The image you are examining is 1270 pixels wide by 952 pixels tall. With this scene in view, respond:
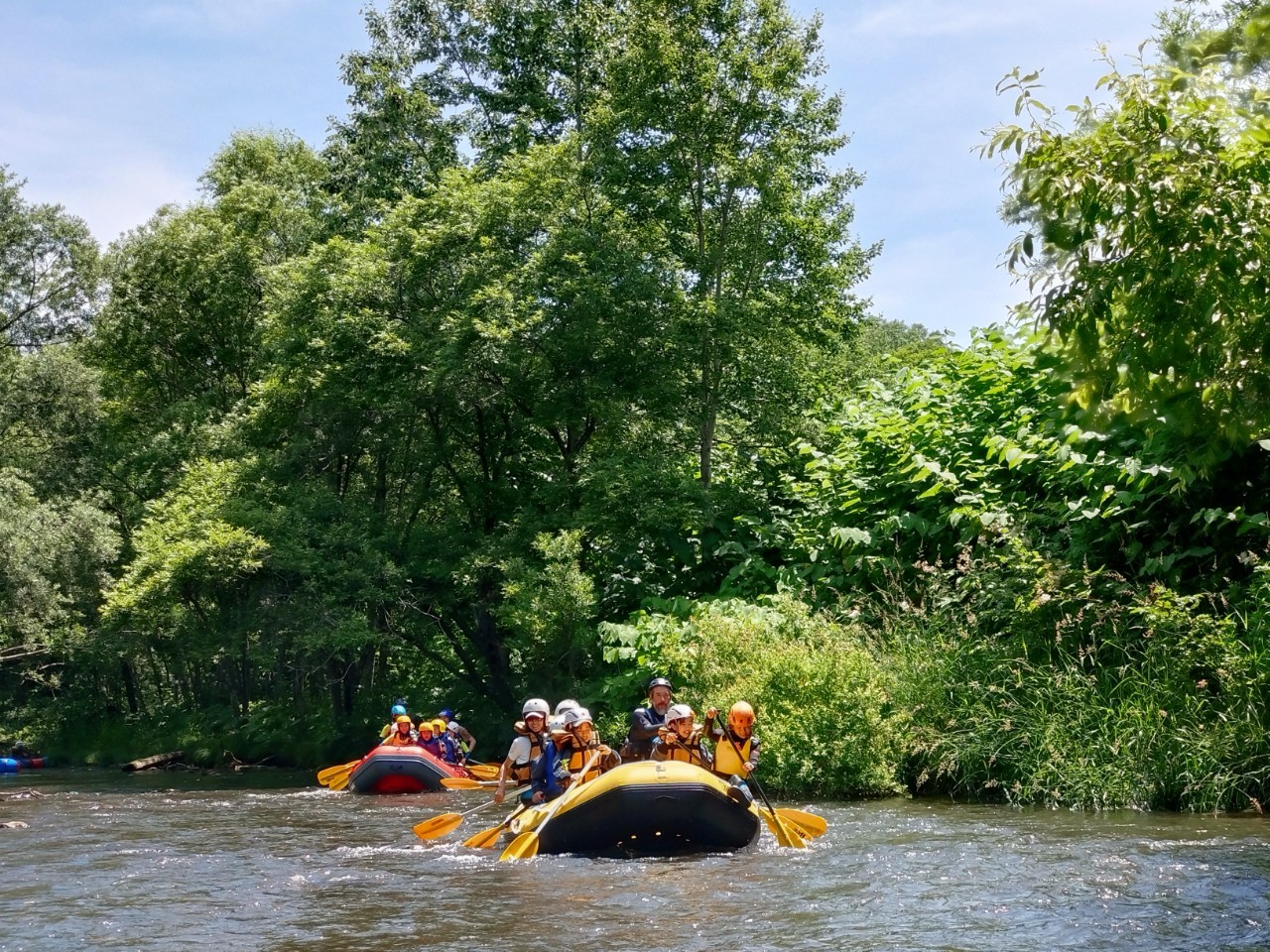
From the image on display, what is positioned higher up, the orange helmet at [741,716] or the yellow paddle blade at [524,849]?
the orange helmet at [741,716]

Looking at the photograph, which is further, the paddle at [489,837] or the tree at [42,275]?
the tree at [42,275]

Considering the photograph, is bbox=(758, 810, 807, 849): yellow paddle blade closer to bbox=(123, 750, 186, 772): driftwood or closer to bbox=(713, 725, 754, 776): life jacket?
bbox=(713, 725, 754, 776): life jacket

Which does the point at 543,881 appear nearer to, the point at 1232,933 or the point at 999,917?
the point at 999,917

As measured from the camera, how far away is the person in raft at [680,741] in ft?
36.1

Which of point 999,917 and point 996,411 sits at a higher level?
point 996,411

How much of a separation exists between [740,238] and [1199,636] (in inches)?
481

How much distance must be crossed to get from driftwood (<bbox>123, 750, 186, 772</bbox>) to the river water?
703 inches

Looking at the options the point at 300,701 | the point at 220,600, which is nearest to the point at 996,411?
the point at 220,600

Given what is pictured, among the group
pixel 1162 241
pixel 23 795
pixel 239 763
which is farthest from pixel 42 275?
pixel 1162 241

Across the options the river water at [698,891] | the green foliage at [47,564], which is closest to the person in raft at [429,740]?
the river water at [698,891]

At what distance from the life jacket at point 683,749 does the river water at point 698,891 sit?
90 cm

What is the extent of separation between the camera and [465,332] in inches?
877

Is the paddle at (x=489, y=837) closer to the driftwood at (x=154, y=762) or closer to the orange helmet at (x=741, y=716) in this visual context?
the orange helmet at (x=741, y=716)

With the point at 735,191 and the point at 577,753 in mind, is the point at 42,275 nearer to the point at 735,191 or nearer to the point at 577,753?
the point at 735,191
